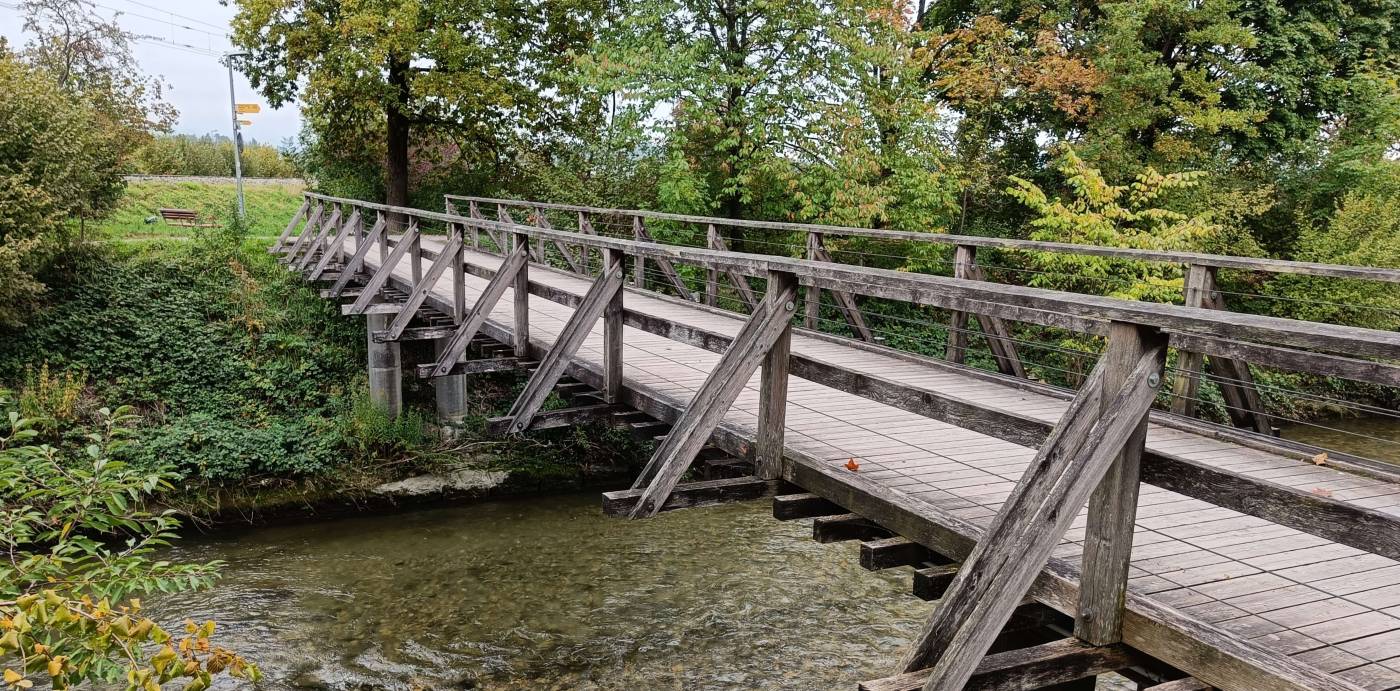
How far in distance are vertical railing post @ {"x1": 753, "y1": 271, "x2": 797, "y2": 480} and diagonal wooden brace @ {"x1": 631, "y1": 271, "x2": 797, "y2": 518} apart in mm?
12

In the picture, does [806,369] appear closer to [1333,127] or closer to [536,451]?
[536,451]

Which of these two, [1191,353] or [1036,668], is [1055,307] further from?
[1191,353]

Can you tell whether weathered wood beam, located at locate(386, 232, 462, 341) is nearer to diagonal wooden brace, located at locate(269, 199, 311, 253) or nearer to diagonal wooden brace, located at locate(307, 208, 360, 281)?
diagonal wooden brace, located at locate(307, 208, 360, 281)

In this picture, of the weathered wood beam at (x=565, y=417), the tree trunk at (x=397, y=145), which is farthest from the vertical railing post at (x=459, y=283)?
the tree trunk at (x=397, y=145)

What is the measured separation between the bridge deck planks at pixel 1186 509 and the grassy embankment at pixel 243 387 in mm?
5626

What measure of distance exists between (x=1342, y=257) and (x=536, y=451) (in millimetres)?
13166

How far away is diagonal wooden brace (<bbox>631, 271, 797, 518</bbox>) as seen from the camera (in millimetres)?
4691

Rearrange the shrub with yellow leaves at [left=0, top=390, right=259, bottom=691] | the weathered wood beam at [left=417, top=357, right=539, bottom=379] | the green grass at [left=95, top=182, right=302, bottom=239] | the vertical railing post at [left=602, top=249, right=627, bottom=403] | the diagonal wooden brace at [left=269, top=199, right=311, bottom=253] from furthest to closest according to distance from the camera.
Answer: the green grass at [left=95, top=182, right=302, bottom=239] < the diagonal wooden brace at [left=269, top=199, right=311, bottom=253] < the weathered wood beam at [left=417, top=357, right=539, bottom=379] < the vertical railing post at [left=602, top=249, right=627, bottom=403] < the shrub with yellow leaves at [left=0, top=390, right=259, bottom=691]

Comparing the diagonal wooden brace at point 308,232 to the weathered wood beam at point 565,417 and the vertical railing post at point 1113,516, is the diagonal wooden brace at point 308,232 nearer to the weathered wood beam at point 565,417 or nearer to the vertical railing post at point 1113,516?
the weathered wood beam at point 565,417

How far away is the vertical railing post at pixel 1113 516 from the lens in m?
2.98

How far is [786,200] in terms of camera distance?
56.2ft

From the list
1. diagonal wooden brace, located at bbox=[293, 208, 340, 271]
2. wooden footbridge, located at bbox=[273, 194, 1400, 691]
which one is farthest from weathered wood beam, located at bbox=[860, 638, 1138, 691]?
diagonal wooden brace, located at bbox=[293, 208, 340, 271]

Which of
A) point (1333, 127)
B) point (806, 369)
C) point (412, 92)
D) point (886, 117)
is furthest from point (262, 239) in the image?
point (1333, 127)

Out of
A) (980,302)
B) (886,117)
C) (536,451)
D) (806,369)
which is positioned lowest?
(536,451)
